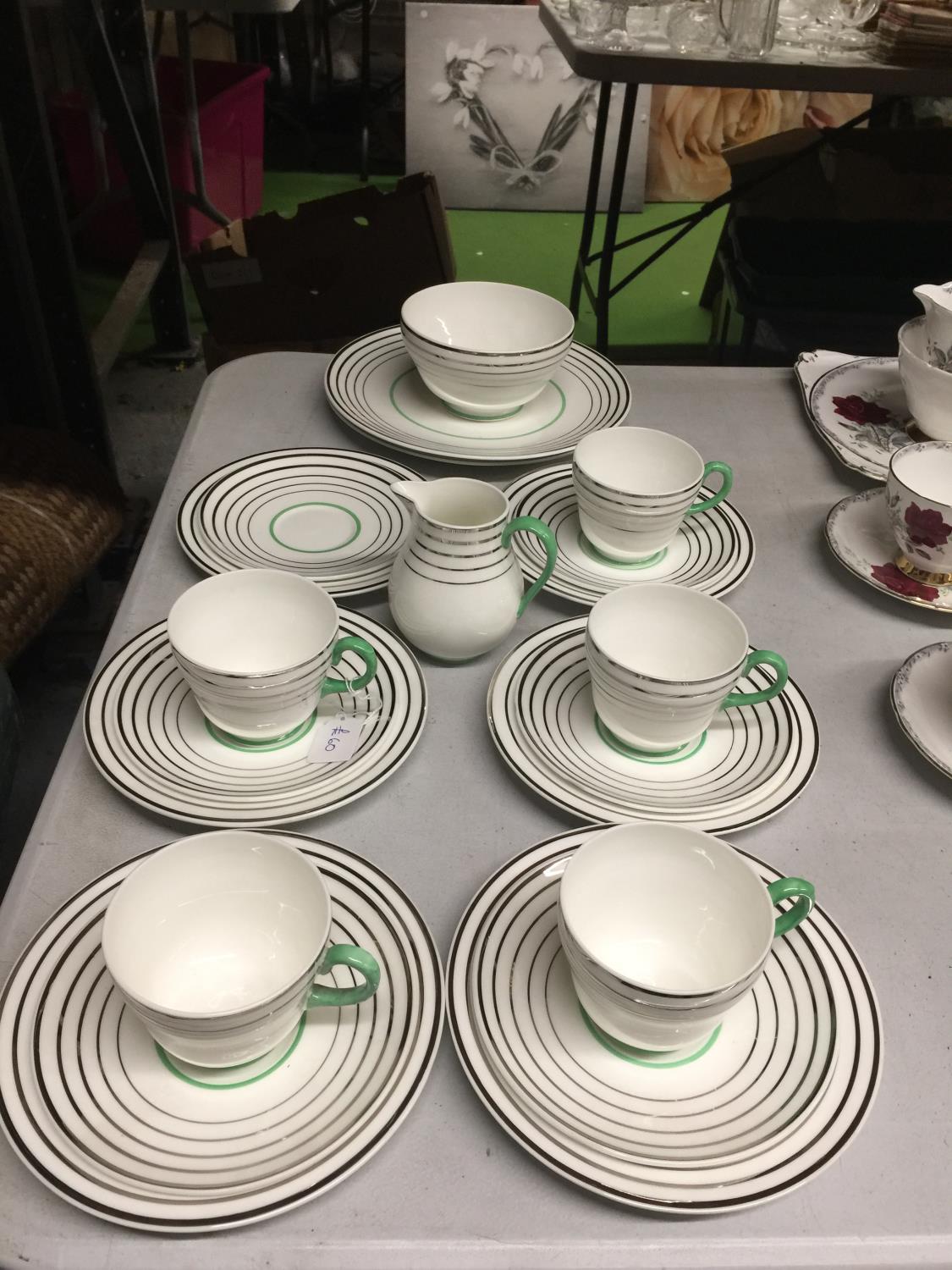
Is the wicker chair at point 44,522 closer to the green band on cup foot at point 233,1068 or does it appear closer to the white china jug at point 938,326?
the green band on cup foot at point 233,1068

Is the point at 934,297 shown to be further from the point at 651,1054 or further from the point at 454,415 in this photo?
the point at 651,1054

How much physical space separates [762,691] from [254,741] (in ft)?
1.14

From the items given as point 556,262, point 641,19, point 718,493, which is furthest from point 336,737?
point 556,262

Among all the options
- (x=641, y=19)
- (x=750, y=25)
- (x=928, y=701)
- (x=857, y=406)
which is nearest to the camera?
(x=928, y=701)

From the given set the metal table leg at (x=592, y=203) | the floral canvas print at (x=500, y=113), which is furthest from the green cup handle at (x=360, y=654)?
the floral canvas print at (x=500, y=113)

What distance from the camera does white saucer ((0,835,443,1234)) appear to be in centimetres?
46

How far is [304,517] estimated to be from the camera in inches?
35.3

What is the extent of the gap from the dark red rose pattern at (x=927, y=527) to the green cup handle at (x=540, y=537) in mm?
299

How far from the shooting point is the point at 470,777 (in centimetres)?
69

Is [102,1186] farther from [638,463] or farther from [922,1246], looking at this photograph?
[638,463]

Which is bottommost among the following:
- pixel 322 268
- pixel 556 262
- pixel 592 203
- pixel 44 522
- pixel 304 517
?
pixel 556 262

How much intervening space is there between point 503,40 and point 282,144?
76cm

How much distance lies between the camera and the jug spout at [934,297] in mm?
976

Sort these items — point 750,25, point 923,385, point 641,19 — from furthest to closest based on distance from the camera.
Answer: point 641,19 → point 750,25 → point 923,385
